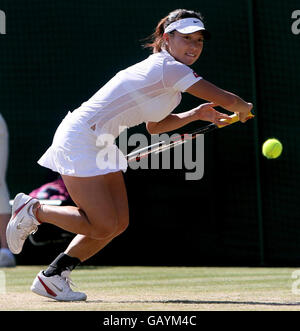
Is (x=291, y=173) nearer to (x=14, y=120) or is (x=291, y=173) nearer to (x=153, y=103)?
(x=14, y=120)

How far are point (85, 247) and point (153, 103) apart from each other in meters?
1.01

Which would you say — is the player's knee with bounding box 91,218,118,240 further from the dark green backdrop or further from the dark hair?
the dark green backdrop

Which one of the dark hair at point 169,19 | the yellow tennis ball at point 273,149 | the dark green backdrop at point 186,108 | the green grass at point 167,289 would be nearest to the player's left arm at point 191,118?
the dark hair at point 169,19

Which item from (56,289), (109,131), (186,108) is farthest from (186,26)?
(186,108)

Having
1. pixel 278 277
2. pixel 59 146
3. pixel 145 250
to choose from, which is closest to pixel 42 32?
pixel 145 250

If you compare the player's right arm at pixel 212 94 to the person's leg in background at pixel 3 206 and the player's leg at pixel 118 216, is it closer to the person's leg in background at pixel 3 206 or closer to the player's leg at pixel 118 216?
the player's leg at pixel 118 216

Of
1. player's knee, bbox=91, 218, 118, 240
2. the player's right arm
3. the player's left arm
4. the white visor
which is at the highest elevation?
the white visor

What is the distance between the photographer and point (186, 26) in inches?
209

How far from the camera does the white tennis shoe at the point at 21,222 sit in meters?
5.44

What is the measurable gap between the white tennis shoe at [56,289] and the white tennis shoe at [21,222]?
0.31 m

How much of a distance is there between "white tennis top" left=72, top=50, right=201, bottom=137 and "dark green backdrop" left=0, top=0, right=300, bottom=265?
407 centimetres

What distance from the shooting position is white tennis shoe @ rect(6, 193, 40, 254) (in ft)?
17.9

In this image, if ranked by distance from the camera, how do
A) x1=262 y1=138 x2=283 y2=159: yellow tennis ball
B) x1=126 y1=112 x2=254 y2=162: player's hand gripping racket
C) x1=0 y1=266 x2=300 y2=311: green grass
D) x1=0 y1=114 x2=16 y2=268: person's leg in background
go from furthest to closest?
x1=0 y1=114 x2=16 y2=268: person's leg in background < x1=262 y1=138 x2=283 y2=159: yellow tennis ball < x1=126 y1=112 x2=254 y2=162: player's hand gripping racket < x1=0 y1=266 x2=300 y2=311: green grass

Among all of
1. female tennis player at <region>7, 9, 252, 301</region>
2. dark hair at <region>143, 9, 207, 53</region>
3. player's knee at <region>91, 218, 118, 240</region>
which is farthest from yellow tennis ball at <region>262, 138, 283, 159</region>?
player's knee at <region>91, 218, 118, 240</region>
